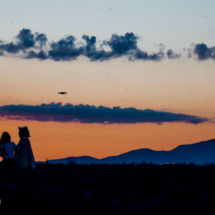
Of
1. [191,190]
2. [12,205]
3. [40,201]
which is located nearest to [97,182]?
[191,190]

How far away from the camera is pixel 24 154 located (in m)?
15.9

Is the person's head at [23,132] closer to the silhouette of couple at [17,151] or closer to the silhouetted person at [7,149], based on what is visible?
the silhouette of couple at [17,151]

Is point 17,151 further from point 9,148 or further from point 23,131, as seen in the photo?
point 23,131

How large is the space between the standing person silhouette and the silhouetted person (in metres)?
0.23

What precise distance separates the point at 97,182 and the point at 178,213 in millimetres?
4557

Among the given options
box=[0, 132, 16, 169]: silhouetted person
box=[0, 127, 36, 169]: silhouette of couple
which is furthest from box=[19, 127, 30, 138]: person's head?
box=[0, 132, 16, 169]: silhouetted person

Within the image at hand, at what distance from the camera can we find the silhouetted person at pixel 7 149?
15.6 m

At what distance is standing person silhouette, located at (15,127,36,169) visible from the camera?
15.9 metres

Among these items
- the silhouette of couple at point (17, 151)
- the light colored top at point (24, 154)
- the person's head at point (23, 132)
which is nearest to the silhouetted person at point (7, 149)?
the silhouette of couple at point (17, 151)

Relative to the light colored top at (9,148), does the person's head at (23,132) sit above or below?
above

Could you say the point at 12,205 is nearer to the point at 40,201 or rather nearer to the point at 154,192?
the point at 40,201

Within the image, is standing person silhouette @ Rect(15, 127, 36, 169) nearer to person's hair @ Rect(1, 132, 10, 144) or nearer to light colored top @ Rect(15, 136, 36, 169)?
light colored top @ Rect(15, 136, 36, 169)

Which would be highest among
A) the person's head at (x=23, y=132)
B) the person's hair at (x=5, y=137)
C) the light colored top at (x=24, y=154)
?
the person's head at (x=23, y=132)

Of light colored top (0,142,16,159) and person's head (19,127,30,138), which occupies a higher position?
person's head (19,127,30,138)
